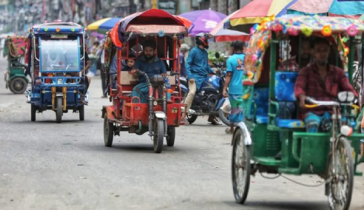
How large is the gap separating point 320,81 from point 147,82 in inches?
240

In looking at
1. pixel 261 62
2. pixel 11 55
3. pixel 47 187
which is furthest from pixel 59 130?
pixel 11 55

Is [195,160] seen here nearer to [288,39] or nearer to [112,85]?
[112,85]

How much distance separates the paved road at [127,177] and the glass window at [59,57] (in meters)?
3.32

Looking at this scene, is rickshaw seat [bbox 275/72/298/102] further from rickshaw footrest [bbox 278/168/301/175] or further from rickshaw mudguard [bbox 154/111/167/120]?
rickshaw mudguard [bbox 154/111/167/120]

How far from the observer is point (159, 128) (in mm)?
14008

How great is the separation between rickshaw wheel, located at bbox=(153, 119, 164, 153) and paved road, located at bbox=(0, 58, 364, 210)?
0.43 ft

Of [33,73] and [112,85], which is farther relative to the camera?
[33,73]

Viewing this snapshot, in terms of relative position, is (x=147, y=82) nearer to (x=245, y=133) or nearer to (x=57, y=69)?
(x=245, y=133)

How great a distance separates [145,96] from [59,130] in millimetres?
4506

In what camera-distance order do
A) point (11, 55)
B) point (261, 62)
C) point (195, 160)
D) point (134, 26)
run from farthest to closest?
point (11, 55)
point (134, 26)
point (195, 160)
point (261, 62)

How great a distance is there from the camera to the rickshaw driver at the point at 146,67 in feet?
48.7

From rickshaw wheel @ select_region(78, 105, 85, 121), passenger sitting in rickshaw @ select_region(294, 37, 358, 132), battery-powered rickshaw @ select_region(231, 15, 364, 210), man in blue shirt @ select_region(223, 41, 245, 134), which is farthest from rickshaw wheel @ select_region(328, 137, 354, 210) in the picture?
rickshaw wheel @ select_region(78, 105, 85, 121)

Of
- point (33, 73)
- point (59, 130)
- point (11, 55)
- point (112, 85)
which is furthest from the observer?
point (11, 55)

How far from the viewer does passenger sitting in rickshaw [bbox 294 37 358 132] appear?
349 inches
